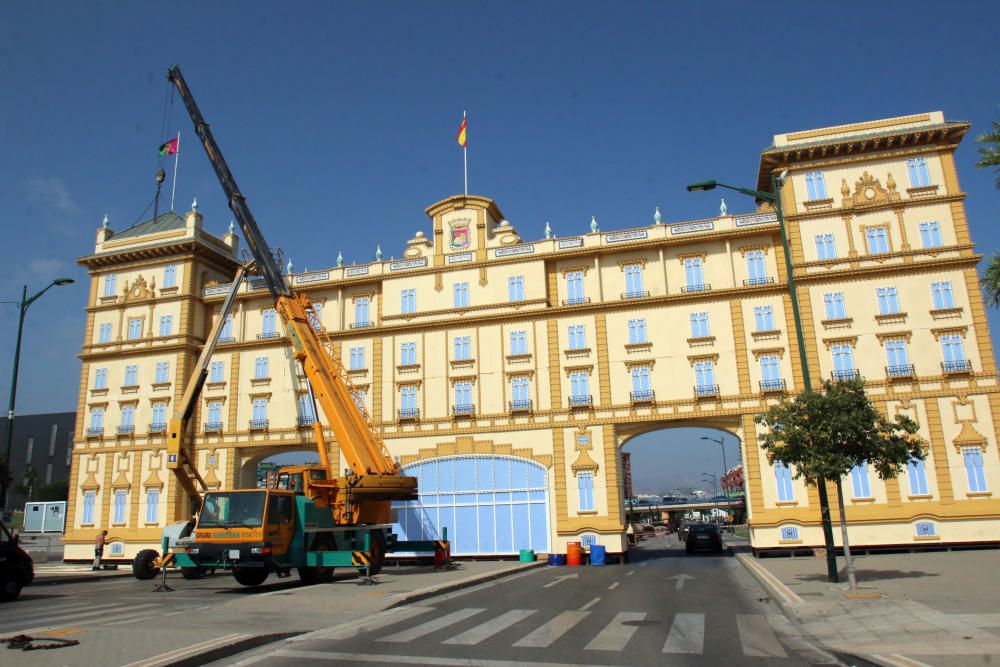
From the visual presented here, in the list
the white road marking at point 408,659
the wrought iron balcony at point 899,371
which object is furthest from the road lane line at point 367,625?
the wrought iron balcony at point 899,371

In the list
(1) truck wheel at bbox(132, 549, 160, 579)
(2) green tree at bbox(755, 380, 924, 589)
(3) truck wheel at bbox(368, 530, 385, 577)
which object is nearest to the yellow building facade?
(3) truck wheel at bbox(368, 530, 385, 577)

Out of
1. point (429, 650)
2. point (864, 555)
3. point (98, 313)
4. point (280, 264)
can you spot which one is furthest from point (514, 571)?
point (98, 313)

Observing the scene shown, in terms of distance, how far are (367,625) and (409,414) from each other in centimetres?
2550

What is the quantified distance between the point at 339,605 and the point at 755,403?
2475 centimetres

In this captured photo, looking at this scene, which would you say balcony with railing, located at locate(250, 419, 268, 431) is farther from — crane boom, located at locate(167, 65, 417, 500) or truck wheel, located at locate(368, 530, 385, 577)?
truck wheel, located at locate(368, 530, 385, 577)

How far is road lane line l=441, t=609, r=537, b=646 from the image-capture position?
11922 mm

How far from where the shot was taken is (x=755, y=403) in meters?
34.6

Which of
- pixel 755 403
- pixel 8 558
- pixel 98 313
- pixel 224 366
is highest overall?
pixel 98 313

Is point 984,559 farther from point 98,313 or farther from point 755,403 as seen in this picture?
point 98,313

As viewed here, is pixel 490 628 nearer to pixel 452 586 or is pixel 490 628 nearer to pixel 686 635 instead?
pixel 686 635

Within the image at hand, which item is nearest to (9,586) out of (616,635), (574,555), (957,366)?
(616,635)

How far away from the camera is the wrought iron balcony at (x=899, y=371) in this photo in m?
33.0

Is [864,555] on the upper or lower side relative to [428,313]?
lower

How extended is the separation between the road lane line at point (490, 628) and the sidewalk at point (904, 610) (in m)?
5.52
